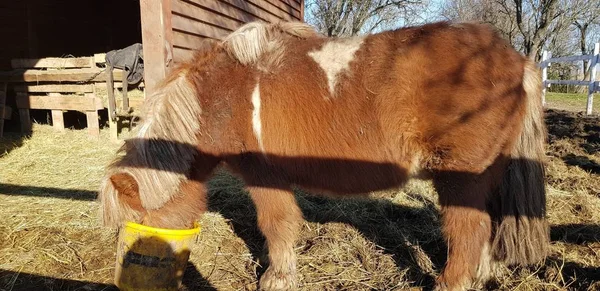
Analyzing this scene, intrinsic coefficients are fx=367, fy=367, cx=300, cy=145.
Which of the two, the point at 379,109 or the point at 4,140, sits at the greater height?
the point at 379,109

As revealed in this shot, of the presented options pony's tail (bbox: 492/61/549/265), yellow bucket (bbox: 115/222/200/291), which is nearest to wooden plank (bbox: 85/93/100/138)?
yellow bucket (bbox: 115/222/200/291)

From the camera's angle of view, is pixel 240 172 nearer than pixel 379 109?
No

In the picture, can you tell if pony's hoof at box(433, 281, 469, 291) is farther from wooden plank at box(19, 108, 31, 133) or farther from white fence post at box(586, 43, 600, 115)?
white fence post at box(586, 43, 600, 115)

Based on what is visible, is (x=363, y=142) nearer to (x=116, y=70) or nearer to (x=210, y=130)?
(x=210, y=130)

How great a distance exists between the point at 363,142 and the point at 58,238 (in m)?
3.17

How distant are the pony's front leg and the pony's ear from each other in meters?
0.85

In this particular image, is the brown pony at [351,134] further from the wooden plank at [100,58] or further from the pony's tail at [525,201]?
the wooden plank at [100,58]

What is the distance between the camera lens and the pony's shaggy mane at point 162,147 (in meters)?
2.77

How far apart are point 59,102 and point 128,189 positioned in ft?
21.0

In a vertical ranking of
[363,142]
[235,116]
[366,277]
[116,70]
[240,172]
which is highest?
[116,70]

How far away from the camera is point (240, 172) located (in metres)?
3.02

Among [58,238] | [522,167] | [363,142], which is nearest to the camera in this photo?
[363,142]

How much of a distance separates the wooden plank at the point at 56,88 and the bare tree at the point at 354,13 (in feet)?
43.0

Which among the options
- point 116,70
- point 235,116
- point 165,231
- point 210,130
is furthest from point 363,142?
point 116,70
